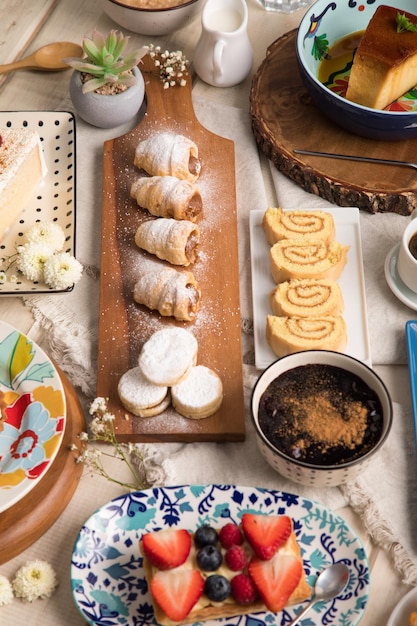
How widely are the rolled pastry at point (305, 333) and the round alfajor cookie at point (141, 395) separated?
10.2 inches

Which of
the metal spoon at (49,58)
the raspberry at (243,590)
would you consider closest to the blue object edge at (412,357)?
the raspberry at (243,590)

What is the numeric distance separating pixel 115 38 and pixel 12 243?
1.85 feet

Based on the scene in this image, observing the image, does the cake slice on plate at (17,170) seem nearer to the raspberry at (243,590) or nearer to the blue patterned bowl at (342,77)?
the blue patterned bowl at (342,77)

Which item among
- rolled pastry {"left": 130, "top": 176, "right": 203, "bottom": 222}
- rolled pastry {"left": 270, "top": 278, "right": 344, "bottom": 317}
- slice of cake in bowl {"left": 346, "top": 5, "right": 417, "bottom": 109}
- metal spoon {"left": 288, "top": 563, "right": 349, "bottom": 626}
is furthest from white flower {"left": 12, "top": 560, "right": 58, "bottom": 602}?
slice of cake in bowl {"left": 346, "top": 5, "right": 417, "bottom": 109}

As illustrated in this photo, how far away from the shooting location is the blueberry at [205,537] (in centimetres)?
146

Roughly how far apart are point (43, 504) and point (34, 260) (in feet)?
1.84

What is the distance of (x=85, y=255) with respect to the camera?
2020 millimetres

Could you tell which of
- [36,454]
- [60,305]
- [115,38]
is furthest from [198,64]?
[36,454]

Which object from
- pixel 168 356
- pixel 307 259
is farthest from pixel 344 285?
pixel 168 356

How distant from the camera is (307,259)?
1.89 meters

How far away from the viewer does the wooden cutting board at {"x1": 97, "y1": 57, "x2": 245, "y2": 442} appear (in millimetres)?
1734

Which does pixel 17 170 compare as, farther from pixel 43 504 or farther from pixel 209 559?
pixel 209 559

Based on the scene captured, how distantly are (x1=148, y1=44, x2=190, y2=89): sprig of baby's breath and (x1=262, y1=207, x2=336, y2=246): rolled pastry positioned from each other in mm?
521

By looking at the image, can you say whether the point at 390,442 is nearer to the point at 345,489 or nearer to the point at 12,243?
the point at 345,489
